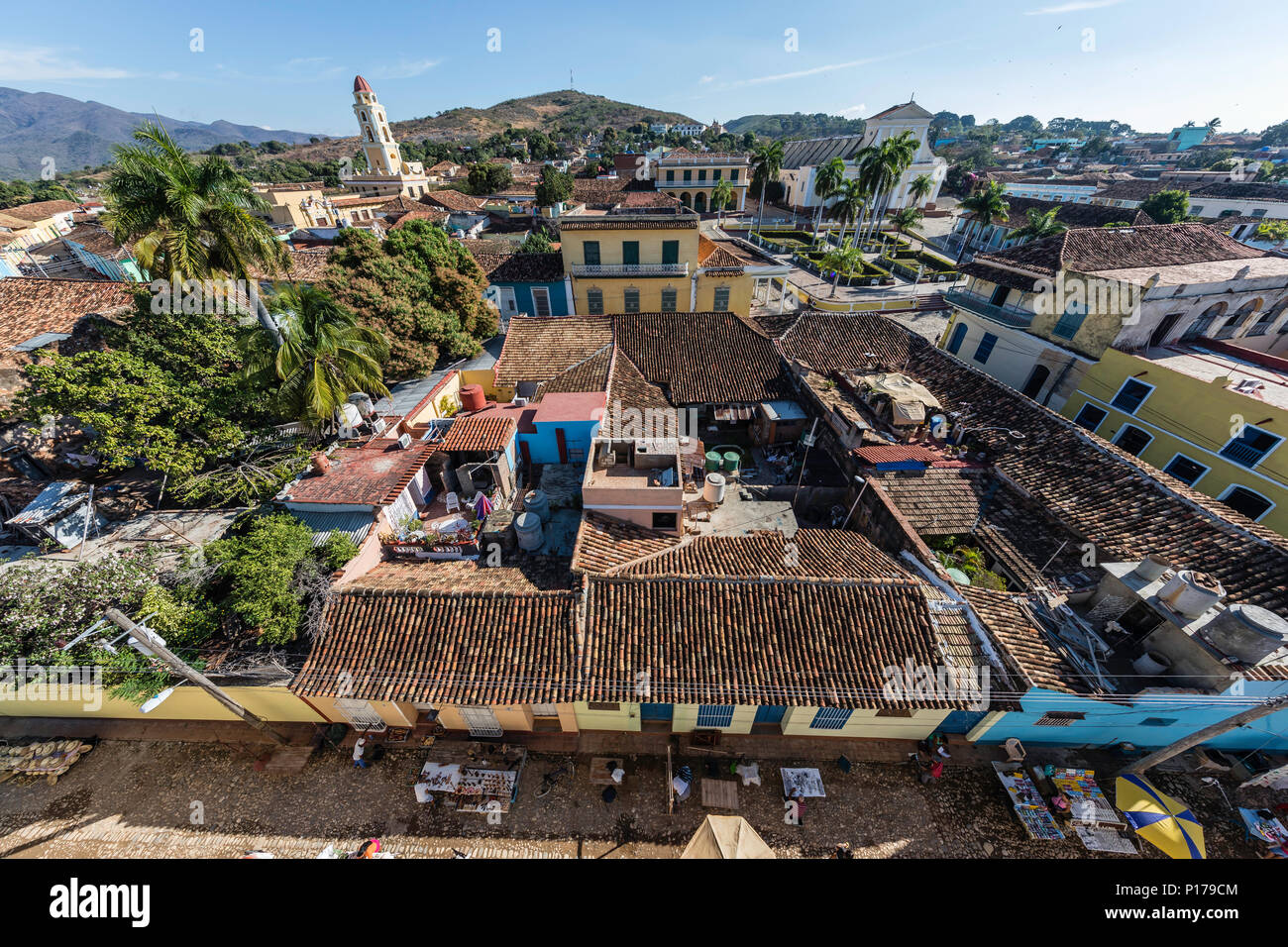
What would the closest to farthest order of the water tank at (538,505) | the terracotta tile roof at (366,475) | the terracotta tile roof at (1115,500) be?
the terracotta tile roof at (1115,500) → the terracotta tile roof at (366,475) → the water tank at (538,505)

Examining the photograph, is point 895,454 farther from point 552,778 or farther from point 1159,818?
point 552,778

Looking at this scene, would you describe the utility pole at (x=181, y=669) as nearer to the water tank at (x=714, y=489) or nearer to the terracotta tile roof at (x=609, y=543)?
the terracotta tile roof at (x=609, y=543)

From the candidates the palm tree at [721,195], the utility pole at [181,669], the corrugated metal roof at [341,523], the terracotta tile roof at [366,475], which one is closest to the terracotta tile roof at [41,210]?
the terracotta tile roof at [366,475]

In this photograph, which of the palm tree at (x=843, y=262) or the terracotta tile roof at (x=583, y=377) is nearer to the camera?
the terracotta tile roof at (x=583, y=377)

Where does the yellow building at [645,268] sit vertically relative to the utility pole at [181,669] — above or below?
above

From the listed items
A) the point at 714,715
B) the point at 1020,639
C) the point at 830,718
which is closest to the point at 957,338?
the point at 1020,639

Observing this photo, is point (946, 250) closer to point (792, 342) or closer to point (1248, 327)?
point (1248, 327)
